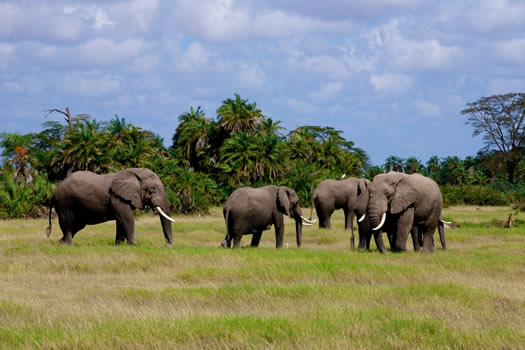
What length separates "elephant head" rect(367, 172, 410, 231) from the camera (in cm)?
1633

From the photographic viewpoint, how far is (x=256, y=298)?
11250 mm

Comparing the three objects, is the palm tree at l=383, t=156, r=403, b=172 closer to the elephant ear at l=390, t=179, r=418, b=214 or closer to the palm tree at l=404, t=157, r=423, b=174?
A: the palm tree at l=404, t=157, r=423, b=174

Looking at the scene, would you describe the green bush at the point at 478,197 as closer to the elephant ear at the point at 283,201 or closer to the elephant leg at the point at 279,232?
the elephant leg at the point at 279,232

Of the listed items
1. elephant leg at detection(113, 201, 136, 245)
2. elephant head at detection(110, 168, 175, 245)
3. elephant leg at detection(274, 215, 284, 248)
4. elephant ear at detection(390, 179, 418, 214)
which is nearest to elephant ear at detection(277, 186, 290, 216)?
elephant leg at detection(274, 215, 284, 248)

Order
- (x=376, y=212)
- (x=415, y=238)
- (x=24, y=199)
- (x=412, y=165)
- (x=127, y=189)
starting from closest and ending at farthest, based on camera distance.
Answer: (x=376, y=212) < (x=415, y=238) < (x=127, y=189) < (x=24, y=199) < (x=412, y=165)

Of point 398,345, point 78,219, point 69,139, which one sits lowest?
point 398,345

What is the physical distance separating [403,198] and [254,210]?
3618mm

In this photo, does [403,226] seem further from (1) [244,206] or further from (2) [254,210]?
(1) [244,206]

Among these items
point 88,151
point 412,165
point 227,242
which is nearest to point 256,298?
point 227,242

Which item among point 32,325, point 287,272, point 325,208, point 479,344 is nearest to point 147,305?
point 32,325

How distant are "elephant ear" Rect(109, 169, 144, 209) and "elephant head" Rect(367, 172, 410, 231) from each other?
5.73 metres

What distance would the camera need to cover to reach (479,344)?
812 centimetres

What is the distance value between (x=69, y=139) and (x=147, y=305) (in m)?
31.8

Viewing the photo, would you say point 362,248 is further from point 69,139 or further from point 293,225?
point 69,139
